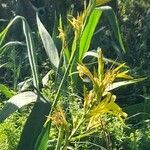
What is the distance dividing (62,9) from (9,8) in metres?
0.53

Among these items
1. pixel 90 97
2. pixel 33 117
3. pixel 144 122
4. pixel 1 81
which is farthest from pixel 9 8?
pixel 90 97

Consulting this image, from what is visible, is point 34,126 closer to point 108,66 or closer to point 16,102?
point 16,102

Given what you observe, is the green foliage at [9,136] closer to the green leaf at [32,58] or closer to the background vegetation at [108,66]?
the background vegetation at [108,66]

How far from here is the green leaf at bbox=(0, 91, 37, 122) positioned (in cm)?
147

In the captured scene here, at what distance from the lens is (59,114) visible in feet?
3.75

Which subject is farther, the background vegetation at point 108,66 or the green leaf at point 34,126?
the background vegetation at point 108,66

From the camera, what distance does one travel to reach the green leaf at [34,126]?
1.46 metres

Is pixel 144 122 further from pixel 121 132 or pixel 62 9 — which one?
pixel 62 9

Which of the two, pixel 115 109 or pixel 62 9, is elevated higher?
pixel 115 109

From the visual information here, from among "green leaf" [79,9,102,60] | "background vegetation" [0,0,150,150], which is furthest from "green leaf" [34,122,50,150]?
"green leaf" [79,9,102,60]

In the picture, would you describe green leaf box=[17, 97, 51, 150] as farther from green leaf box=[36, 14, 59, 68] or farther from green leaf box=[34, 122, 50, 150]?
green leaf box=[36, 14, 59, 68]

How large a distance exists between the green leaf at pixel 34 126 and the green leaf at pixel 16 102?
0.15ft

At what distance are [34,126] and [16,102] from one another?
98 mm

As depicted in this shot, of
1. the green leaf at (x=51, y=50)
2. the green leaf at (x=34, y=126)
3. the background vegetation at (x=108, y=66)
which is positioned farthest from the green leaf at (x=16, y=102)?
the green leaf at (x=51, y=50)
